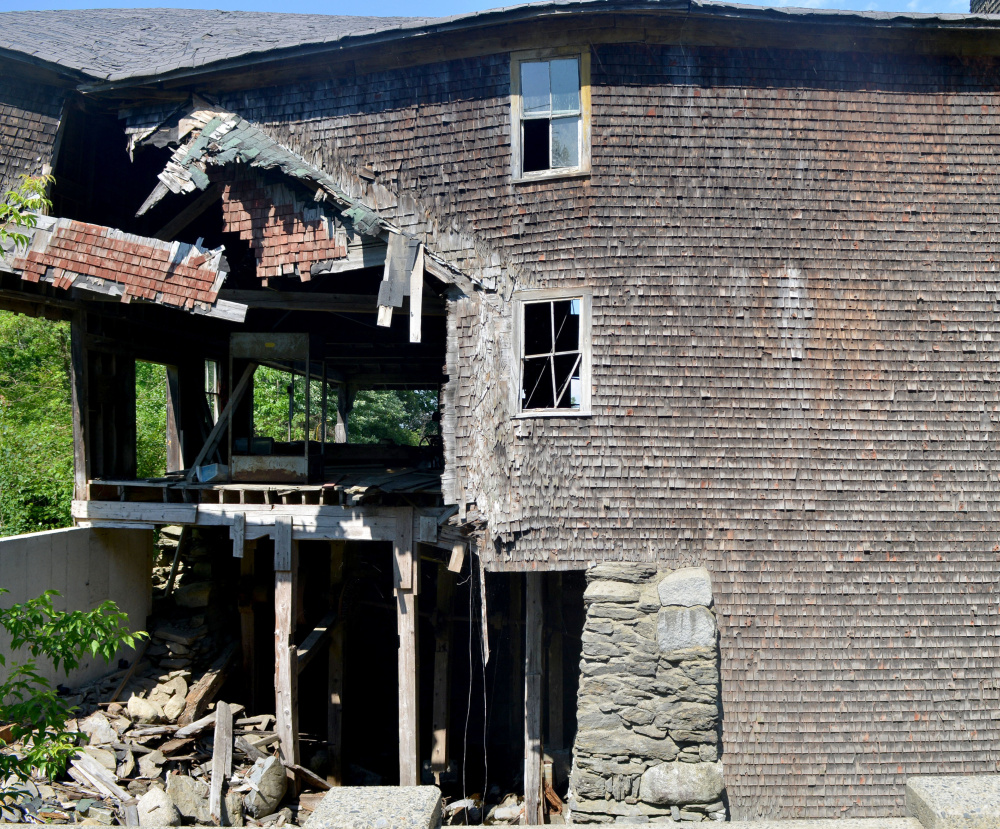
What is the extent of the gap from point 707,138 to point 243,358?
23.1 feet

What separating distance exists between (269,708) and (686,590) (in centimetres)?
787

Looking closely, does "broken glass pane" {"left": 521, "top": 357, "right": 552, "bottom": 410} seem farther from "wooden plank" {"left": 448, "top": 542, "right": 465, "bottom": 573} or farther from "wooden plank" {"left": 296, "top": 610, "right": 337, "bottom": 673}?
"wooden plank" {"left": 296, "top": 610, "right": 337, "bottom": 673}

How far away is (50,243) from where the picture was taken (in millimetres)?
7824

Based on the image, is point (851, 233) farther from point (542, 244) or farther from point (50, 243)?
point (50, 243)

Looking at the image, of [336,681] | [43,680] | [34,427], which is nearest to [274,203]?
[43,680]

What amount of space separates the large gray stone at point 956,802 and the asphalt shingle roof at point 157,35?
795 centimetres

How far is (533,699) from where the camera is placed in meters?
8.35

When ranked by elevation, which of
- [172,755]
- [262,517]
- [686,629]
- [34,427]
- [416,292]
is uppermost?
[416,292]

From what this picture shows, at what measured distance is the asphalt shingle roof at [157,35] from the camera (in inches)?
324

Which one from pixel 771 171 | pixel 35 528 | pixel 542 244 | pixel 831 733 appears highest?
pixel 771 171

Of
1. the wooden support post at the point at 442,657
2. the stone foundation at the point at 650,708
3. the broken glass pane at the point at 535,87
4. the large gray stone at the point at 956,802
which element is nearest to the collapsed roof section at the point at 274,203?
the broken glass pane at the point at 535,87

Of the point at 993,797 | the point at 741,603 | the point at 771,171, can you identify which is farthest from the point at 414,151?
the point at 993,797

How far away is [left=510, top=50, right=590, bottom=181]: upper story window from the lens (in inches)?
295

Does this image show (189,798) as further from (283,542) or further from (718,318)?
(718,318)
